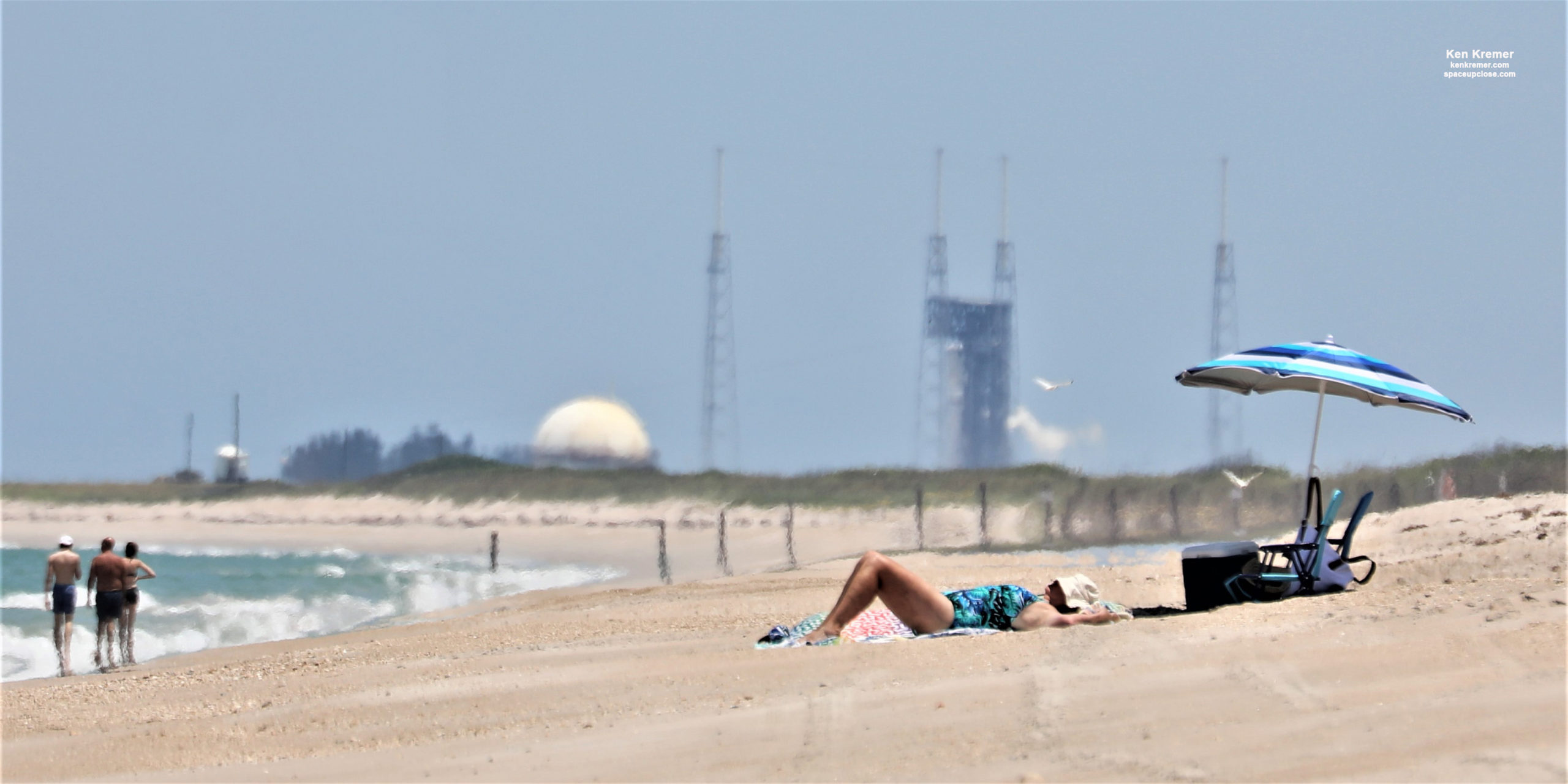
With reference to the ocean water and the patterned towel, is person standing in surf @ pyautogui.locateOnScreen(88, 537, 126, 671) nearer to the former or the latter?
the ocean water

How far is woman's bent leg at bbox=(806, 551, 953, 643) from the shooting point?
8.62m

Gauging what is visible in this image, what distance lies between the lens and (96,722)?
30.8 ft

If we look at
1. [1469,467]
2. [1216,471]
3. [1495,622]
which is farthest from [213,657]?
[1216,471]

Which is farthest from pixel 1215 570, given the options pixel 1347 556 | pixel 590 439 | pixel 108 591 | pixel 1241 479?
pixel 590 439

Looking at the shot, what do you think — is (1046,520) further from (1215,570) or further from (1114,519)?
(1215,570)

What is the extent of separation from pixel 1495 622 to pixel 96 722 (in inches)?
337

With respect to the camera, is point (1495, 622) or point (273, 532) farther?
point (273, 532)

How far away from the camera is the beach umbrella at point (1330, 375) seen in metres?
9.67

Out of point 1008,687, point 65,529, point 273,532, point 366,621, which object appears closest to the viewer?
point 1008,687

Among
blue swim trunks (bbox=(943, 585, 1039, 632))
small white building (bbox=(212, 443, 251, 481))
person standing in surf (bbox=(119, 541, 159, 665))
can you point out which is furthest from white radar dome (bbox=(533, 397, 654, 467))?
blue swim trunks (bbox=(943, 585, 1039, 632))

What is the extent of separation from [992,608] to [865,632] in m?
0.83

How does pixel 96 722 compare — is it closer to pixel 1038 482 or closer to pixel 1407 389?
pixel 1407 389

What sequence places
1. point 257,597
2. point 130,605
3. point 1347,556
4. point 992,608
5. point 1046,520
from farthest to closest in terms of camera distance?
point 1046,520
point 257,597
point 130,605
point 1347,556
point 992,608

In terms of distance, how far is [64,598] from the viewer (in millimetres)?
15141
